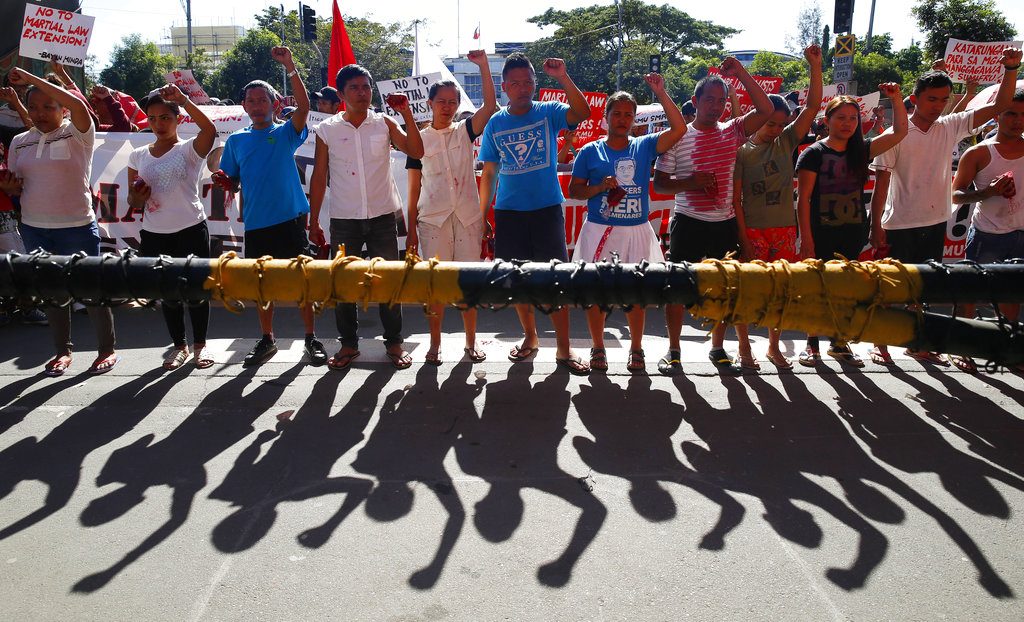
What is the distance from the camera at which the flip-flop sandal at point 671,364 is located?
181 inches

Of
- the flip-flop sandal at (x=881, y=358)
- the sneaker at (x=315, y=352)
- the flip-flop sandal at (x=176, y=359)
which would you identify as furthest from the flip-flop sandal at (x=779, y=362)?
the flip-flop sandal at (x=176, y=359)

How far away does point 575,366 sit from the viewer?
15.1ft

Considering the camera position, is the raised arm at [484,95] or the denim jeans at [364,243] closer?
the raised arm at [484,95]

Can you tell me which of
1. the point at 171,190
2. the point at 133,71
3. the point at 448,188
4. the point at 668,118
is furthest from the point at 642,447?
the point at 133,71

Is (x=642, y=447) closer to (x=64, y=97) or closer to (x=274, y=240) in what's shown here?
(x=274, y=240)

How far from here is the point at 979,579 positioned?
2.34 metres

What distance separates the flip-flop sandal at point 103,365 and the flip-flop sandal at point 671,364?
11.9 ft

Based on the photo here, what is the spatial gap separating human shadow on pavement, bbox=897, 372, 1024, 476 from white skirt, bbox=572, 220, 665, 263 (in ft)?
5.88

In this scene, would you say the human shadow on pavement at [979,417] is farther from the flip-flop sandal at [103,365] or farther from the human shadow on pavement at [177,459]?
the flip-flop sandal at [103,365]

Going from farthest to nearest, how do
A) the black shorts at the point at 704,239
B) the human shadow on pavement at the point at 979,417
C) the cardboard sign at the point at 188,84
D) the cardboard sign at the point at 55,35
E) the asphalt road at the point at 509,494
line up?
the cardboard sign at the point at 188,84
the cardboard sign at the point at 55,35
the black shorts at the point at 704,239
the human shadow on pavement at the point at 979,417
the asphalt road at the point at 509,494

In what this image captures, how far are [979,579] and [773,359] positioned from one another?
2534mm

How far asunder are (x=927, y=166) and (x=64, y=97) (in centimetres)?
561

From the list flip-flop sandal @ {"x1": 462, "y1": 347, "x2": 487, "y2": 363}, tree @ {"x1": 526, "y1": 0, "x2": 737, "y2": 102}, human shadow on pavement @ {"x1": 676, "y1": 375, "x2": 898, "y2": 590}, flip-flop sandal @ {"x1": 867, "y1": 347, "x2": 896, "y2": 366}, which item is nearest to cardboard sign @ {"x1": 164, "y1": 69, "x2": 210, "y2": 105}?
flip-flop sandal @ {"x1": 462, "y1": 347, "x2": 487, "y2": 363}

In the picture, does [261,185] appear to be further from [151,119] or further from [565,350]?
[565,350]
